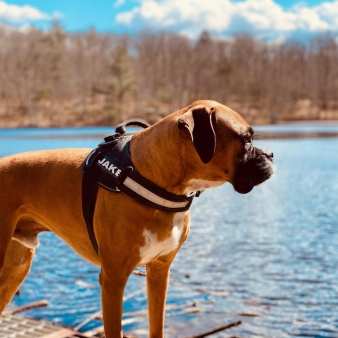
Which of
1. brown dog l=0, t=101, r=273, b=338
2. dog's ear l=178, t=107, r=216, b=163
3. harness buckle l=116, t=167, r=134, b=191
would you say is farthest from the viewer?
harness buckle l=116, t=167, r=134, b=191

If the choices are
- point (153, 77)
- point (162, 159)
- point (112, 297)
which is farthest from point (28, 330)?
point (153, 77)

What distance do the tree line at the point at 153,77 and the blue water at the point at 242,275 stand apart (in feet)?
201

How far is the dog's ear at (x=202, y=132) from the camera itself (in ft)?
9.50

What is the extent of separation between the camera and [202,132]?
2900mm

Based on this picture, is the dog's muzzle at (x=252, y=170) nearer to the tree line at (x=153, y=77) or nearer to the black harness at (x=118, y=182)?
the black harness at (x=118, y=182)

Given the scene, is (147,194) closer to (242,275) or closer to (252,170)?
(252,170)

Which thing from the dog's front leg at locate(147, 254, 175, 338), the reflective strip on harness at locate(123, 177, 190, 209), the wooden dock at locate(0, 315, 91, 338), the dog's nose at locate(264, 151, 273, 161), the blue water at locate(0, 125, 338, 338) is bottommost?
the blue water at locate(0, 125, 338, 338)

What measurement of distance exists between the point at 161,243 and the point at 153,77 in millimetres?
99207

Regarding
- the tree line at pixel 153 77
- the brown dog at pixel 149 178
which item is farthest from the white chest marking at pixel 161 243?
the tree line at pixel 153 77

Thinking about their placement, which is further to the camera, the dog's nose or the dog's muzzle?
the dog's nose

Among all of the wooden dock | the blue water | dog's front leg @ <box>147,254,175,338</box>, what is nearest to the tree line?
the blue water

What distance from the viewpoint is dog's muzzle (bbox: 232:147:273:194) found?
302 cm

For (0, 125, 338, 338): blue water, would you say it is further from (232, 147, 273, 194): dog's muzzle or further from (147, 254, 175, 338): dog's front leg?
(232, 147, 273, 194): dog's muzzle

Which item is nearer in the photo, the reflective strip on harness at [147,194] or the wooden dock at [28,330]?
the reflective strip on harness at [147,194]
